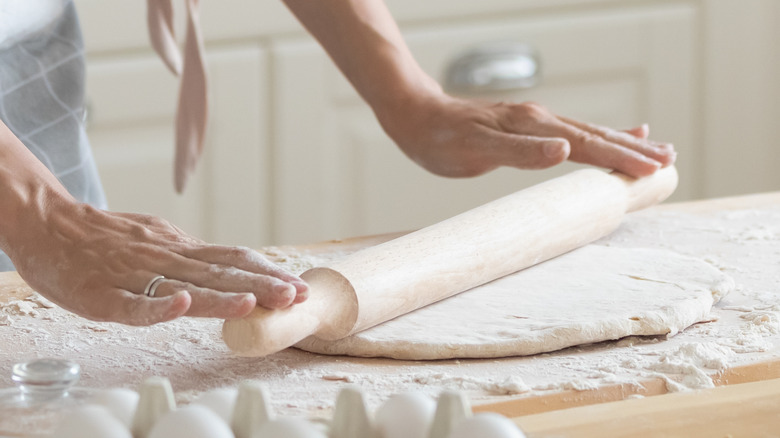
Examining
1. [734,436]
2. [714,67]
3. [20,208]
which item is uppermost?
[714,67]

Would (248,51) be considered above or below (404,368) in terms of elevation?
above

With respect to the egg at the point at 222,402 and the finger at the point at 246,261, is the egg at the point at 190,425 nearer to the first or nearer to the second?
the egg at the point at 222,402

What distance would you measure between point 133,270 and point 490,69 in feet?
5.66

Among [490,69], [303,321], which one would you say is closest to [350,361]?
[303,321]

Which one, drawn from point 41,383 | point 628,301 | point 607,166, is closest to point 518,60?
point 607,166

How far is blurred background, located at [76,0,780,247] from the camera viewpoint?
2.18 m

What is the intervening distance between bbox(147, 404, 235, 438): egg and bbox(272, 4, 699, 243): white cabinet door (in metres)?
1.78

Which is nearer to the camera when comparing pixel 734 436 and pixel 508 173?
pixel 734 436

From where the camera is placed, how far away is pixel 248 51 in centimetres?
220

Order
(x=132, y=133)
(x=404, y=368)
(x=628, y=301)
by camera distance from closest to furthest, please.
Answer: (x=404, y=368)
(x=628, y=301)
(x=132, y=133)

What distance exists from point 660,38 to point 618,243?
1.48 meters

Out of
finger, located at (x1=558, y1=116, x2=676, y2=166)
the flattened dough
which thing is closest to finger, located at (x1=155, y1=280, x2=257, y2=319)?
the flattened dough

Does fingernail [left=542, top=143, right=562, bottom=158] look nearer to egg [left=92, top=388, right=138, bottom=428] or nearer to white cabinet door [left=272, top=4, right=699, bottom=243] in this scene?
egg [left=92, top=388, right=138, bottom=428]

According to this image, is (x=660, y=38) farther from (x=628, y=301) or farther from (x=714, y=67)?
(x=628, y=301)
